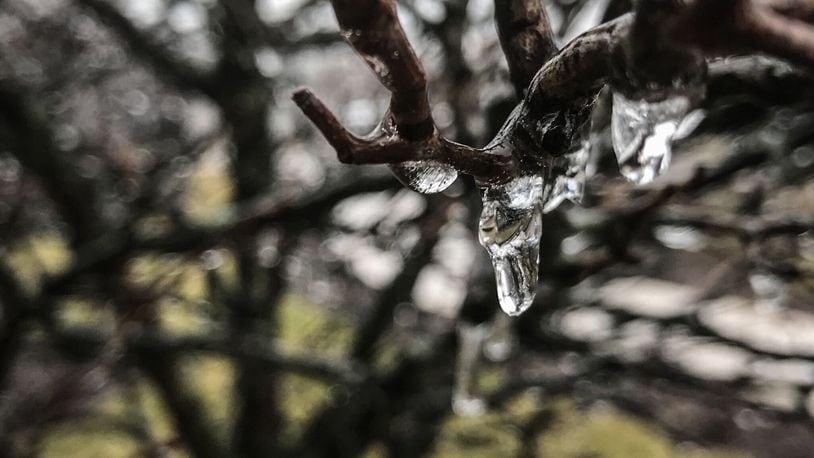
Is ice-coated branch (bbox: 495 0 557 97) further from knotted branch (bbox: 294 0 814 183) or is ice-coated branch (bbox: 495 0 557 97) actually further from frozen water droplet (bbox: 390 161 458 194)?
frozen water droplet (bbox: 390 161 458 194)

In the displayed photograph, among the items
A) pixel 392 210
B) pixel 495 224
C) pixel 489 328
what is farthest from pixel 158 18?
pixel 495 224

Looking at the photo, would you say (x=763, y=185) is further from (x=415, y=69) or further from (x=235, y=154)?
(x=235, y=154)

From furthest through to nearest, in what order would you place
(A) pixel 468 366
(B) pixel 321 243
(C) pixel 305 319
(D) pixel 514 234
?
(C) pixel 305 319 < (B) pixel 321 243 < (A) pixel 468 366 < (D) pixel 514 234

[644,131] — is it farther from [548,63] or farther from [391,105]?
[391,105]

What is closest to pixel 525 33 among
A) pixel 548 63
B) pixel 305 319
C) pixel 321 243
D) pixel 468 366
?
pixel 548 63

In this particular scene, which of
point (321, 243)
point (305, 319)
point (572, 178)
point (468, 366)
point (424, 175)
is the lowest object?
point (305, 319)

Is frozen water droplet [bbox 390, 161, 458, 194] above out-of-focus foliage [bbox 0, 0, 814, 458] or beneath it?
above

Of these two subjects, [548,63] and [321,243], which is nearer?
[548,63]

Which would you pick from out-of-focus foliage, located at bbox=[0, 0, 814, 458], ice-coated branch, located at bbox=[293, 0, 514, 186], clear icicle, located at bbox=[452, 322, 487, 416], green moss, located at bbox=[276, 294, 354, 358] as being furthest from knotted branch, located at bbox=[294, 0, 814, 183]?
green moss, located at bbox=[276, 294, 354, 358]
